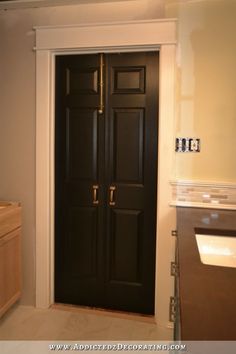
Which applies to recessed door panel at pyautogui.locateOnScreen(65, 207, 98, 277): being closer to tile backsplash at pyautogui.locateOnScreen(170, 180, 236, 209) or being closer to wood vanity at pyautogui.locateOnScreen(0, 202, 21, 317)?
wood vanity at pyautogui.locateOnScreen(0, 202, 21, 317)

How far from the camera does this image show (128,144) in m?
2.45

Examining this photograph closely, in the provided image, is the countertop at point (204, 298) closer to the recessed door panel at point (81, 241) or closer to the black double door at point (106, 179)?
the black double door at point (106, 179)

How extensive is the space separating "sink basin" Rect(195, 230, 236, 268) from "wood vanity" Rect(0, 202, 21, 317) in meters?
1.38

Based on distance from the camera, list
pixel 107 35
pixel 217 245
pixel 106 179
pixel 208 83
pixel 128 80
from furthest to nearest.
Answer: pixel 106 179 → pixel 128 80 → pixel 107 35 → pixel 208 83 → pixel 217 245

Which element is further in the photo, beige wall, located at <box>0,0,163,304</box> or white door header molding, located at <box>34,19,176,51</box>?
beige wall, located at <box>0,0,163,304</box>

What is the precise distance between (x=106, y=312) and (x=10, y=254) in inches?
35.4

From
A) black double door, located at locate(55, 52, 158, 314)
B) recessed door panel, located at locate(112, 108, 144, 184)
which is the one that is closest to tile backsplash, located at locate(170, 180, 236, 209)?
black double door, located at locate(55, 52, 158, 314)

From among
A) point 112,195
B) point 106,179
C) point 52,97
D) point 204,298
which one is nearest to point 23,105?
point 52,97

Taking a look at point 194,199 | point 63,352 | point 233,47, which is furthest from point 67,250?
point 233,47

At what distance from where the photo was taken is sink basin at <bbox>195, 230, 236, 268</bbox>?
155cm

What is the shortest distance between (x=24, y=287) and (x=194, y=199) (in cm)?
156

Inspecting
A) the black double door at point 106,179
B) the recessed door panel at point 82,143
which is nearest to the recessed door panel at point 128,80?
the black double door at point 106,179

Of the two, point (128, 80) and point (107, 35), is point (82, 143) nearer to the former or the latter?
point (128, 80)

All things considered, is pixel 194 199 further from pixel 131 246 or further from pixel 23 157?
pixel 23 157
